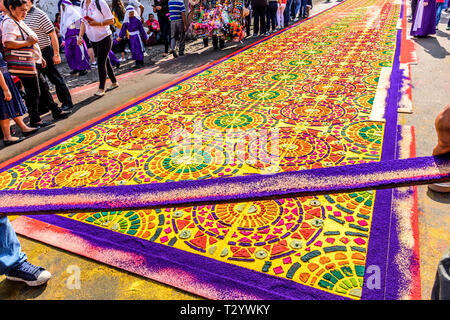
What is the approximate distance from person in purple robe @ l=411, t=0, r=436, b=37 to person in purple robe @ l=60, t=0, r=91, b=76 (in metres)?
6.36

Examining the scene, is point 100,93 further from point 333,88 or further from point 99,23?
point 333,88

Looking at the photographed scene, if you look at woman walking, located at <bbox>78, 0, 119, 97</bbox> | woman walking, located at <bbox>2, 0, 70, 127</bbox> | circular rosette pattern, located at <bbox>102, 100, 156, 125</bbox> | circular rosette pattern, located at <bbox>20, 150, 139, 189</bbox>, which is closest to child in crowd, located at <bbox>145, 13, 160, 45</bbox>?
woman walking, located at <bbox>78, 0, 119, 97</bbox>

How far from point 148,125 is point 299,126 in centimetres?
153

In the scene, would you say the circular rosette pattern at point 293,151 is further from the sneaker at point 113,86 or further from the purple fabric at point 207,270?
the sneaker at point 113,86

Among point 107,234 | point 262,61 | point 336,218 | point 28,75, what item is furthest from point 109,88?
point 336,218

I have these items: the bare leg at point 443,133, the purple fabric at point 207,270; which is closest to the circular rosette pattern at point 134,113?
the purple fabric at point 207,270

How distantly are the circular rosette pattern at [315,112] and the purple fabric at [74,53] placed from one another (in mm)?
4071

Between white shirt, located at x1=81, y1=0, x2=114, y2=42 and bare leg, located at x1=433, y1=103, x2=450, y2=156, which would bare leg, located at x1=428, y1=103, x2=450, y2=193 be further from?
white shirt, located at x1=81, y1=0, x2=114, y2=42

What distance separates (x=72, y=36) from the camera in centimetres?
542

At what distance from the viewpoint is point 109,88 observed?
4.71 meters

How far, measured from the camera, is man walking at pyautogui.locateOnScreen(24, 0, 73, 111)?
337cm

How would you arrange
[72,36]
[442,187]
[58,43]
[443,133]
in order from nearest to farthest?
[443,133] → [442,187] → [58,43] → [72,36]

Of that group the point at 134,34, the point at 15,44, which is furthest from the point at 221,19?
the point at 15,44

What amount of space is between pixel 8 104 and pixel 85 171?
51.0 inches
